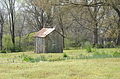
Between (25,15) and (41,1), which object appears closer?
(41,1)

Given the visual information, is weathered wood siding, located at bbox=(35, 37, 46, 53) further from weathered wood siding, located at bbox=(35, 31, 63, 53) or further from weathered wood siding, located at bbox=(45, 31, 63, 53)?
weathered wood siding, located at bbox=(45, 31, 63, 53)

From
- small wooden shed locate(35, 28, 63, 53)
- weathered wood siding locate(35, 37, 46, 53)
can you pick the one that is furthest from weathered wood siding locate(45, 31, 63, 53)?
weathered wood siding locate(35, 37, 46, 53)

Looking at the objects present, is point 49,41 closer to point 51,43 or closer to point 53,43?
point 51,43

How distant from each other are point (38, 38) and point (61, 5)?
1592 centimetres

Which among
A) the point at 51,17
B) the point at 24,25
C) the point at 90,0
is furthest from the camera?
the point at 24,25

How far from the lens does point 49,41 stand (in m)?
38.2

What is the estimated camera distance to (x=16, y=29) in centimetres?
7569

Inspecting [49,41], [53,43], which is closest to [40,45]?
[49,41]

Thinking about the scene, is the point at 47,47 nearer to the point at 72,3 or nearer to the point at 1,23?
the point at 72,3

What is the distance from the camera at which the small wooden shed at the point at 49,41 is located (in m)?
38.1

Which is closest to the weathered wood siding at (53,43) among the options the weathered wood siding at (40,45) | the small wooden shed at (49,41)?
the small wooden shed at (49,41)

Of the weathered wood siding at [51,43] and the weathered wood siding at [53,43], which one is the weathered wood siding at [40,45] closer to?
the weathered wood siding at [51,43]

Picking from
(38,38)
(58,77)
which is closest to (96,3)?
(58,77)

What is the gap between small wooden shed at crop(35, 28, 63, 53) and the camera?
38.1 meters
